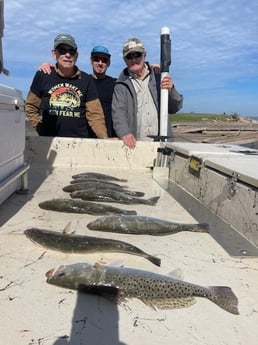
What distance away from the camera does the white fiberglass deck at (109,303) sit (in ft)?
6.32

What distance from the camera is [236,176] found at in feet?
11.3

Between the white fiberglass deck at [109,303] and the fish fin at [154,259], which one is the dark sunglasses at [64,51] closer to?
the white fiberglass deck at [109,303]

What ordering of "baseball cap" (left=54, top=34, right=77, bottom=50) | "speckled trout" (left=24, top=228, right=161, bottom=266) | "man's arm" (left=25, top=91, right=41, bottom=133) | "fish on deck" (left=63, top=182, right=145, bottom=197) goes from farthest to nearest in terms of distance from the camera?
1. "man's arm" (left=25, top=91, right=41, bottom=133)
2. "baseball cap" (left=54, top=34, right=77, bottom=50)
3. "fish on deck" (left=63, top=182, right=145, bottom=197)
4. "speckled trout" (left=24, top=228, right=161, bottom=266)

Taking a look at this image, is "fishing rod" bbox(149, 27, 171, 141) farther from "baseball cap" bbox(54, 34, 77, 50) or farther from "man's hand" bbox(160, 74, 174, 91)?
"baseball cap" bbox(54, 34, 77, 50)

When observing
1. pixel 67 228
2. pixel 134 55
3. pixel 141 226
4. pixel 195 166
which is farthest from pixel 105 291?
pixel 134 55

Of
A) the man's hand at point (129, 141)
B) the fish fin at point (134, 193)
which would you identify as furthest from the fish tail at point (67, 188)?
the man's hand at point (129, 141)

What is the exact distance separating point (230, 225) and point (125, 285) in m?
1.50

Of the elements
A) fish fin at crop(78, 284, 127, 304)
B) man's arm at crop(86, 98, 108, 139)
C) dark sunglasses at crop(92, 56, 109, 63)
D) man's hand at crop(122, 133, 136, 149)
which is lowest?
fish fin at crop(78, 284, 127, 304)

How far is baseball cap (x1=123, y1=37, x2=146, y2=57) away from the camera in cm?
630

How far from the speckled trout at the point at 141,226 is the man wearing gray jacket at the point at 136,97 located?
9.64 feet

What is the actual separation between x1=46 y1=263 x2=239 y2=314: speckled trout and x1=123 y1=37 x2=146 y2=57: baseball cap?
4572mm

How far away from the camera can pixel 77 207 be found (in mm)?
3869

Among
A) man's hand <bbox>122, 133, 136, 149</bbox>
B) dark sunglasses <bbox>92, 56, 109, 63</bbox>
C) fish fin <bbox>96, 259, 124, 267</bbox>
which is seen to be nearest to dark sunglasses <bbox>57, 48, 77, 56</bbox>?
dark sunglasses <bbox>92, 56, 109, 63</bbox>

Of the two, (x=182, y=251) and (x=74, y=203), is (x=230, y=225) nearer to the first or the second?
(x=182, y=251)
